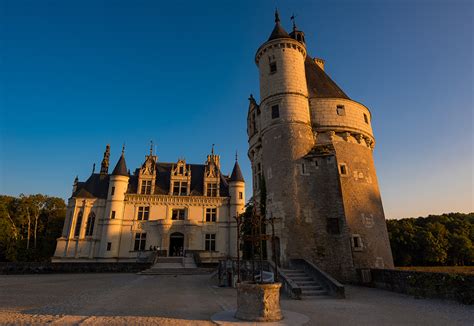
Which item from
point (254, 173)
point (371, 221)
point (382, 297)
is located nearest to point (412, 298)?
point (382, 297)

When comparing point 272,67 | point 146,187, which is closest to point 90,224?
point 146,187

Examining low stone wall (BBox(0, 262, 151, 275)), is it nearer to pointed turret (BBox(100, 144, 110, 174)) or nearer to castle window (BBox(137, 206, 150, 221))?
castle window (BBox(137, 206, 150, 221))

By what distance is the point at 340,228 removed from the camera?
16.5 metres

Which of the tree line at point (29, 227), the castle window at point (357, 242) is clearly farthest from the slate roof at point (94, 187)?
the castle window at point (357, 242)

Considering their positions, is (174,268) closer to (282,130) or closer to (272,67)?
(282,130)

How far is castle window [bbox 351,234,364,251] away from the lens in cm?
1758

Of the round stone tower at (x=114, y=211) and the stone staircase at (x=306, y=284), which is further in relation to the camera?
the round stone tower at (x=114, y=211)

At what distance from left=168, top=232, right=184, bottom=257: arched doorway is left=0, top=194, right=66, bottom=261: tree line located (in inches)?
805

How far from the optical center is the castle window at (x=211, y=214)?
3445 cm

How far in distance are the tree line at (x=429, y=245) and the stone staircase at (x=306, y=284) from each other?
34.4 meters

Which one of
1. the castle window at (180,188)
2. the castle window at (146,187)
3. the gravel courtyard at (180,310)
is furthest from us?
the castle window at (180,188)

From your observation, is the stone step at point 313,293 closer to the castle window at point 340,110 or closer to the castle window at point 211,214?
the castle window at point 340,110

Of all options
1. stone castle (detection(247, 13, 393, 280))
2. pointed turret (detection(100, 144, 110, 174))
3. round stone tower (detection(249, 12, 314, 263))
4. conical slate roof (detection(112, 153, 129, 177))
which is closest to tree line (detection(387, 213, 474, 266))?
stone castle (detection(247, 13, 393, 280))

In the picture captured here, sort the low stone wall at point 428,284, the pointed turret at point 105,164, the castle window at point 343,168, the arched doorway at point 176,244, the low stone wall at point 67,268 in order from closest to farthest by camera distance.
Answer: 1. the low stone wall at point 428,284
2. the castle window at point 343,168
3. the low stone wall at point 67,268
4. the arched doorway at point 176,244
5. the pointed turret at point 105,164
